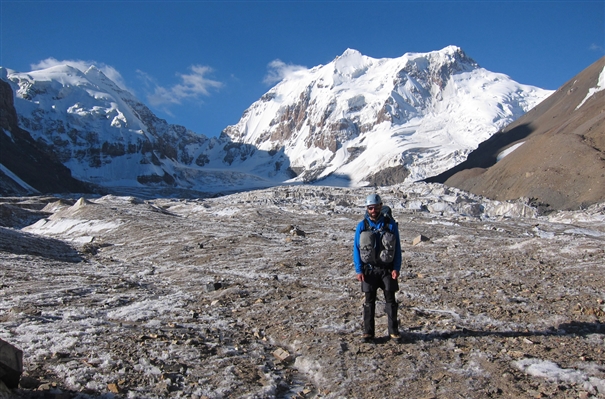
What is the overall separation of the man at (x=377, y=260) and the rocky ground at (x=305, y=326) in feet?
1.52

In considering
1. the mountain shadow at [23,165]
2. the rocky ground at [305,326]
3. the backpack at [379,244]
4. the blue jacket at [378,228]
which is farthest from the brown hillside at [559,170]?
the mountain shadow at [23,165]

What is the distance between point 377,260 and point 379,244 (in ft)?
0.80

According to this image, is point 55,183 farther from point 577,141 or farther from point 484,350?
point 484,350

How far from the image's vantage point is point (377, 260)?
272 inches

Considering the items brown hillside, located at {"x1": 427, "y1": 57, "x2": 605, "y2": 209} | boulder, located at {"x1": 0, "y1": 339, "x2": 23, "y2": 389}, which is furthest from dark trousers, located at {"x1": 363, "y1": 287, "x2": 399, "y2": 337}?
brown hillside, located at {"x1": 427, "y1": 57, "x2": 605, "y2": 209}

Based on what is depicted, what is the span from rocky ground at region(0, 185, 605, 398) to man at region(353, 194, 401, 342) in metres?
0.46

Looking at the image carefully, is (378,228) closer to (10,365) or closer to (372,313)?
(372,313)

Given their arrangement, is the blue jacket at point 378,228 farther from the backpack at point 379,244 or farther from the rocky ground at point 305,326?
the rocky ground at point 305,326

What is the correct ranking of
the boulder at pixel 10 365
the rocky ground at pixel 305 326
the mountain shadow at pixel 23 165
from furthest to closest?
the mountain shadow at pixel 23 165, the rocky ground at pixel 305 326, the boulder at pixel 10 365

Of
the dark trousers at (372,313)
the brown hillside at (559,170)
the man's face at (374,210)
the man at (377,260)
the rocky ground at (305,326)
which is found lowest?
the rocky ground at (305,326)

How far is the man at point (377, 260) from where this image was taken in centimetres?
687

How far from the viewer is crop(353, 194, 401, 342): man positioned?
687 cm

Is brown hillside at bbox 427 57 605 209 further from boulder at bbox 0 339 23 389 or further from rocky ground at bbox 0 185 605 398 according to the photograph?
boulder at bbox 0 339 23 389

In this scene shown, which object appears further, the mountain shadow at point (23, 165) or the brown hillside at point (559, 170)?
the mountain shadow at point (23, 165)
